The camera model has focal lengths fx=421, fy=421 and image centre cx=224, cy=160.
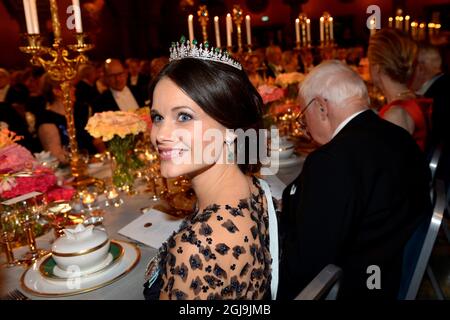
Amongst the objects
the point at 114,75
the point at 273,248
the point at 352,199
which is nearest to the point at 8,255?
the point at 273,248

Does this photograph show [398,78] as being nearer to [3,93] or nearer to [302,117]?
[302,117]

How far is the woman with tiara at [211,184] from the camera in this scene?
125cm

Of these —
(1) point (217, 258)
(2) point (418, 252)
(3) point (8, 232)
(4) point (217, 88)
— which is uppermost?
(4) point (217, 88)

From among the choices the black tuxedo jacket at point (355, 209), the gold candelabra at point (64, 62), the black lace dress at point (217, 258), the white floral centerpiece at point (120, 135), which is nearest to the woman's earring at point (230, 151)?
the black lace dress at point (217, 258)

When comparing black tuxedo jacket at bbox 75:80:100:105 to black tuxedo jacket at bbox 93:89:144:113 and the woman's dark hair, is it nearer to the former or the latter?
black tuxedo jacket at bbox 93:89:144:113

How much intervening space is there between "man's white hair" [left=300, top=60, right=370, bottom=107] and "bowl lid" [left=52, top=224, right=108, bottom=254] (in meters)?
1.36

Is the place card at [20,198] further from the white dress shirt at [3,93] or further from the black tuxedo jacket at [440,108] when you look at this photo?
the white dress shirt at [3,93]

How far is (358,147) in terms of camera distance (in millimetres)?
1958

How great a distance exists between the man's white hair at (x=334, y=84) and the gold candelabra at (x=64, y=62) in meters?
1.38

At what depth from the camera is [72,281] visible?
159 cm

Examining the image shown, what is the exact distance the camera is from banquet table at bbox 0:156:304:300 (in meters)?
1.56

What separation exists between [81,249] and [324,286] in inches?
36.1
